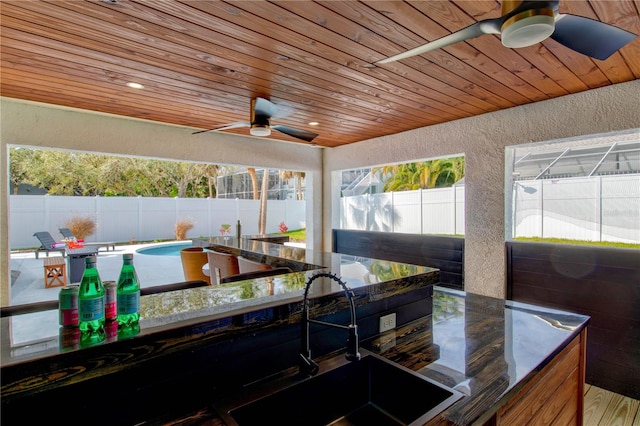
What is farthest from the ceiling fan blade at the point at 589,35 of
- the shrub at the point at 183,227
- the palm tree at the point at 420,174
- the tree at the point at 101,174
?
the shrub at the point at 183,227

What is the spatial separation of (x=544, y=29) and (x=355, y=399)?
1.66 m

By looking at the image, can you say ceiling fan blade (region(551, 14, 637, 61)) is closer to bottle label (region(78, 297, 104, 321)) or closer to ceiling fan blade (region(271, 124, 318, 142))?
bottle label (region(78, 297, 104, 321))

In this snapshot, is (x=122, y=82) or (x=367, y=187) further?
(x=367, y=187)

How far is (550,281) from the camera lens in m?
Result: 3.02

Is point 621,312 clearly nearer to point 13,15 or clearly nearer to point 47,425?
point 47,425

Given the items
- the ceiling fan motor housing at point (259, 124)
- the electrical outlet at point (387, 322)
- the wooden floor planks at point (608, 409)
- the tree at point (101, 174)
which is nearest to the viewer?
the electrical outlet at point (387, 322)

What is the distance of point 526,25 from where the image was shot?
1.35 metres

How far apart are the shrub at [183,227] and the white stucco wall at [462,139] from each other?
272 inches

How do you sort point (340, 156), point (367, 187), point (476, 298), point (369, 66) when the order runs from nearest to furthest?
point (476, 298) → point (369, 66) → point (340, 156) → point (367, 187)

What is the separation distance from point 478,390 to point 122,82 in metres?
3.00

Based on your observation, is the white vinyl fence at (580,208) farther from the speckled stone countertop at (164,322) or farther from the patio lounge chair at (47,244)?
the patio lounge chair at (47,244)

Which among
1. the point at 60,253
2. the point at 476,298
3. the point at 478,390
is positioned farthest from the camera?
the point at 60,253

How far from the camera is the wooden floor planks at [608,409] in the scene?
232 cm

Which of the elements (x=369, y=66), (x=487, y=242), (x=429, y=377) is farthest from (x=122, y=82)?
(x=487, y=242)
